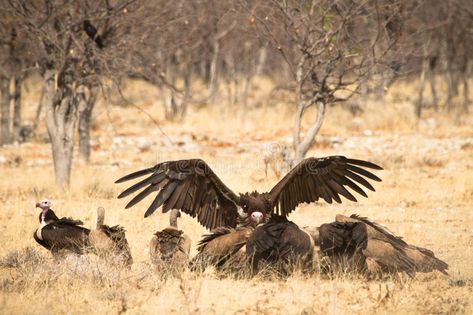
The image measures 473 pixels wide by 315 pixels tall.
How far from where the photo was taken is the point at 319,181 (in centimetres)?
893

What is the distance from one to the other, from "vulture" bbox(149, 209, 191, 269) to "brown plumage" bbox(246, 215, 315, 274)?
705 millimetres

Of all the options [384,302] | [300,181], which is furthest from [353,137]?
[384,302]

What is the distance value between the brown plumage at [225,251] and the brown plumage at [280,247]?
0.22 m

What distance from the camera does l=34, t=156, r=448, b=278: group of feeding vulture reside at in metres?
7.96

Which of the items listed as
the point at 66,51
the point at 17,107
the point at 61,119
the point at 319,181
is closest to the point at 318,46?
the point at 66,51

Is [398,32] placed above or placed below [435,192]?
above

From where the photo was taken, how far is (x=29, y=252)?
872 centimetres

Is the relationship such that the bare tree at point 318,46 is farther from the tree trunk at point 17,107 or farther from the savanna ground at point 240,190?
the tree trunk at point 17,107

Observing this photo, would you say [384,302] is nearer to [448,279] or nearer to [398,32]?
[448,279]

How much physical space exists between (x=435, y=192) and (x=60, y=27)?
7764 millimetres

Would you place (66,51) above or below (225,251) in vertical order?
above

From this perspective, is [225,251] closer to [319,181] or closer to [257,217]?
[257,217]

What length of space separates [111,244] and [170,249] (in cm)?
82

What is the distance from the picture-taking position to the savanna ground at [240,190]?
7.03 meters
